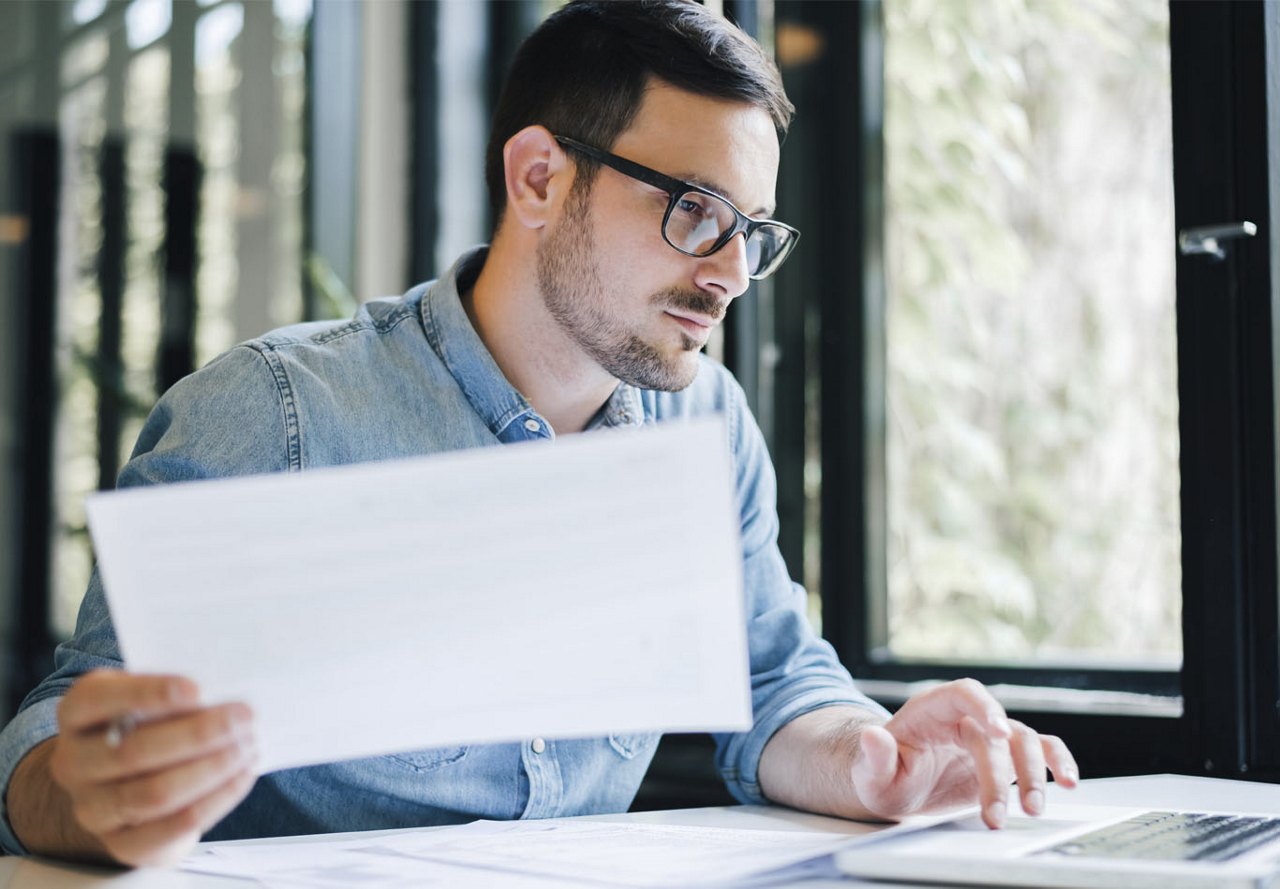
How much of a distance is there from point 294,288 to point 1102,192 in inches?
61.1

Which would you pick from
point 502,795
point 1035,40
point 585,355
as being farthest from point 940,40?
point 502,795

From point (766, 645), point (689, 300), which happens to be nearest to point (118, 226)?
point (689, 300)

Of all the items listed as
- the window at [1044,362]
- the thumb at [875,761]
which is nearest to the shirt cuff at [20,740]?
the thumb at [875,761]

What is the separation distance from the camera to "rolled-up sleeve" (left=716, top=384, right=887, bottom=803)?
49.5 inches

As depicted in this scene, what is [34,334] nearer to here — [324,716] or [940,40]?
[940,40]

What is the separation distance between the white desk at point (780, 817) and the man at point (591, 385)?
50 millimetres

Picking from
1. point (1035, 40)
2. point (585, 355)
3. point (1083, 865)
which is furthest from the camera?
point (1035, 40)

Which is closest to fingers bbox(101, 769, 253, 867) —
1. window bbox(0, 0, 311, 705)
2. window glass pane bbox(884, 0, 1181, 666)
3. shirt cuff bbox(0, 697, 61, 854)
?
shirt cuff bbox(0, 697, 61, 854)

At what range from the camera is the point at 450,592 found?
715mm

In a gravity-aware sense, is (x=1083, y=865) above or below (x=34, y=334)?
below

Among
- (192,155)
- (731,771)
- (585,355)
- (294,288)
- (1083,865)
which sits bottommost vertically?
(731,771)

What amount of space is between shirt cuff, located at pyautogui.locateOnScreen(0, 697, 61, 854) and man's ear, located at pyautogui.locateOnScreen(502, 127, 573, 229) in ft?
2.35

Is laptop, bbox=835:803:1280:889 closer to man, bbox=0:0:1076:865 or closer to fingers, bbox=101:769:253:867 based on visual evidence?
man, bbox=0:0:1076:865

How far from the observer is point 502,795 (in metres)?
1.19
